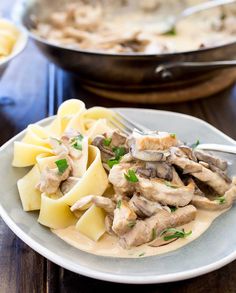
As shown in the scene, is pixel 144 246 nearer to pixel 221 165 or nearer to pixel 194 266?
pixel 194 266

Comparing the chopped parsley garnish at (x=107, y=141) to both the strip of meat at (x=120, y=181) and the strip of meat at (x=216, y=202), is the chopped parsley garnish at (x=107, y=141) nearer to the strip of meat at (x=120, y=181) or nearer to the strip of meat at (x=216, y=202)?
the strip of meat at (x=120, y=181)

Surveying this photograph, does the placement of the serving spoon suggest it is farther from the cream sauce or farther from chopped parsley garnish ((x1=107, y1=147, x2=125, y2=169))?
the cream sauce

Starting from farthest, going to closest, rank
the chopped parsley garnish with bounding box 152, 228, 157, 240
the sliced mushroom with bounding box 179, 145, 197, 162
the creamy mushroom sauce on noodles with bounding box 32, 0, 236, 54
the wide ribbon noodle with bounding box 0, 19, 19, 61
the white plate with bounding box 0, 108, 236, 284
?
1. the creamy mushroom sauce on noodles with bounding box 32, 0, 236, 54
2. the wide ribbon noodle with bounding box 0, 19, 19, 61
3. the sliced mushroom with bounding box 179, 145, 197, 162
4. the chopped parsley garnish with bounding box 152, 228, 157, 240
5. the white plate with bounding box 0, 108, 236, 284

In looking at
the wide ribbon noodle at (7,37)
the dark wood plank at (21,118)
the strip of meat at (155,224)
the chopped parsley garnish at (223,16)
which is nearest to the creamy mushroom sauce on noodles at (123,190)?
the strip of meat at (155,224)

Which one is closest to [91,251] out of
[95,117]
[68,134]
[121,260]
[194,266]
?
[121,260]

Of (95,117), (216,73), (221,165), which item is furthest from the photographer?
(216,73)

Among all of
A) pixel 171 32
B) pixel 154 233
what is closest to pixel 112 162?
pixel 154 233

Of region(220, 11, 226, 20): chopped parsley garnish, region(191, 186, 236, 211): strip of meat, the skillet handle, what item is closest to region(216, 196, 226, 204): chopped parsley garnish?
region(191, 186, 236, 211): strip of meat
